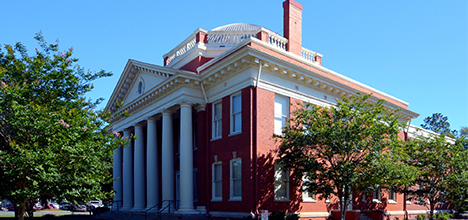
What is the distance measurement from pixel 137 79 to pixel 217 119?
918 cm

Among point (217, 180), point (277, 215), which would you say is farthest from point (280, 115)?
point (277, 215)

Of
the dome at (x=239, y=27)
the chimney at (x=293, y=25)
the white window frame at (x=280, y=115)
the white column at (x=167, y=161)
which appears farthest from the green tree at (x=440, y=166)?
the dome at (x=239, y=27)

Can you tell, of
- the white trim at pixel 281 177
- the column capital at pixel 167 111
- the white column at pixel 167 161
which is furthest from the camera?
the column capital at pixel 167 111

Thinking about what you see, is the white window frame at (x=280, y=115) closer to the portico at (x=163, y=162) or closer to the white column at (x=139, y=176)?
the portico at (x=163, y=162)

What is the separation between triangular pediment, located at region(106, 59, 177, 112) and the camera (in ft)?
86.6

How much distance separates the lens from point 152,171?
27.0m

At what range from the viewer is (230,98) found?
22.7m

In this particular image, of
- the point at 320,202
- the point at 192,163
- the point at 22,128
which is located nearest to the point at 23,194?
the point at 22,128

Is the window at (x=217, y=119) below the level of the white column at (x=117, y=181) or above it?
above

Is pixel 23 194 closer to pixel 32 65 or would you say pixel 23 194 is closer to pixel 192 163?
pixel 32 65

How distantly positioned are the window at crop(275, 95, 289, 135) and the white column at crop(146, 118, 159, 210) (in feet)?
29.6

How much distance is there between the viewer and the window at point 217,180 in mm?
23156

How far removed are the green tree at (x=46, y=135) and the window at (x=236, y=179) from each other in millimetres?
6808

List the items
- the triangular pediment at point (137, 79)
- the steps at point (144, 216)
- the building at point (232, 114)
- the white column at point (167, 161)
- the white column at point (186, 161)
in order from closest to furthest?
the building at point (232, 114) < the steps at point (144, 216) < the white column at point (186, 161) < the white column at point (167, 161) < the triangular pediment at point (137, 79)
